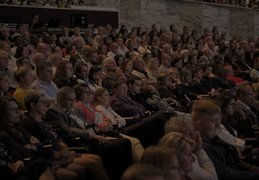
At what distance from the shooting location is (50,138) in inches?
136

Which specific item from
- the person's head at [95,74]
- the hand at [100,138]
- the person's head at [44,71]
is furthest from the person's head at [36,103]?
the person's head at [95,74]

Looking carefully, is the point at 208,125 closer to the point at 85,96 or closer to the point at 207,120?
the point at 207,120

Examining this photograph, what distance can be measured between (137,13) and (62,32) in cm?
474

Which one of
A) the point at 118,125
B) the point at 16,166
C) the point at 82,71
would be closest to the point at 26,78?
the point at 118,125

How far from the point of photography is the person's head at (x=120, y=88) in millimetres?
4879

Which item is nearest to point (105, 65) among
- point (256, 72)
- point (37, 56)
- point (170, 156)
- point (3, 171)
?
point (37, 56)

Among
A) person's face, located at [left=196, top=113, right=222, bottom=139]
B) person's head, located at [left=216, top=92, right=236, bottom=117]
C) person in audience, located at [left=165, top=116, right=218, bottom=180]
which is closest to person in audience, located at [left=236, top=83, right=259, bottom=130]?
person's head, located at [left=216, top=92, right=236, bottom=117]

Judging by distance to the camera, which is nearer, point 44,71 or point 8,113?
point 8,113

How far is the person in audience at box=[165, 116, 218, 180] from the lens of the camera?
2689 millimetres

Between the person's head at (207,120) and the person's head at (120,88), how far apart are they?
174 centimetres

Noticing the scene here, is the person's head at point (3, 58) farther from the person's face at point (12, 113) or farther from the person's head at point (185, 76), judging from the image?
the person's head at point (185, 76)

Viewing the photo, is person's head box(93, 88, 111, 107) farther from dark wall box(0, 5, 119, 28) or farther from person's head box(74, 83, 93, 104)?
dark wall box(0, 5, 119, 28)

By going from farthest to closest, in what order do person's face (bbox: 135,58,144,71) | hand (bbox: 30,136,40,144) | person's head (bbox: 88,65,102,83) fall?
1. person's face (bbox: 135,58,144,71)
2. person's head (bbox: 88,65,102,83)
3. hand (bbox: 30,136,40,144)

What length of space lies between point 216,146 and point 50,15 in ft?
27.3
